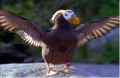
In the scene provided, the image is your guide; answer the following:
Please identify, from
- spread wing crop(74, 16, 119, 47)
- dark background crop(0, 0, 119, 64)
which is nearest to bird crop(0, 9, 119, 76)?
spread wing crop(74, 16, 119, 47)

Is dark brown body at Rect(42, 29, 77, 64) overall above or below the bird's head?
below

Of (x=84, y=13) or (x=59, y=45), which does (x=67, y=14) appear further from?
(x=84, y=13)

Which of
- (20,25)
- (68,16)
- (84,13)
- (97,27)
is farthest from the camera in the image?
(84,13)

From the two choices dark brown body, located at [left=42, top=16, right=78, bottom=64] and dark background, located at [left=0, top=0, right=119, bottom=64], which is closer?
dark brown body, located at [left=42, top=16, right=78, bottom=64]

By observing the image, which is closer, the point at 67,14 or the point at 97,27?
the point at 67,14

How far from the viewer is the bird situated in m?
3.05

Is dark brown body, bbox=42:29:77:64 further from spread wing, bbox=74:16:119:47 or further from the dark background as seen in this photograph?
the dark background

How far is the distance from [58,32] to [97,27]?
435 millimetres

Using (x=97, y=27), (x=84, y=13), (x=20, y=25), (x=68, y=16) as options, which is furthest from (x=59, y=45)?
(x=84, y=13)

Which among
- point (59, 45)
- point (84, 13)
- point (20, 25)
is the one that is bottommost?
point (59, 45)

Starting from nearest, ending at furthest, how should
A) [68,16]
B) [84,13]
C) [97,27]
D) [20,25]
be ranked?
[68,16] → [20,25] → [97,27] → [84,13]

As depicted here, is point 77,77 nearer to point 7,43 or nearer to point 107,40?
point 7,43

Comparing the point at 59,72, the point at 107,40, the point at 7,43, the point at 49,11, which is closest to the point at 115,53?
the point at 107,40

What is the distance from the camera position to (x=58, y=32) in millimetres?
3049
